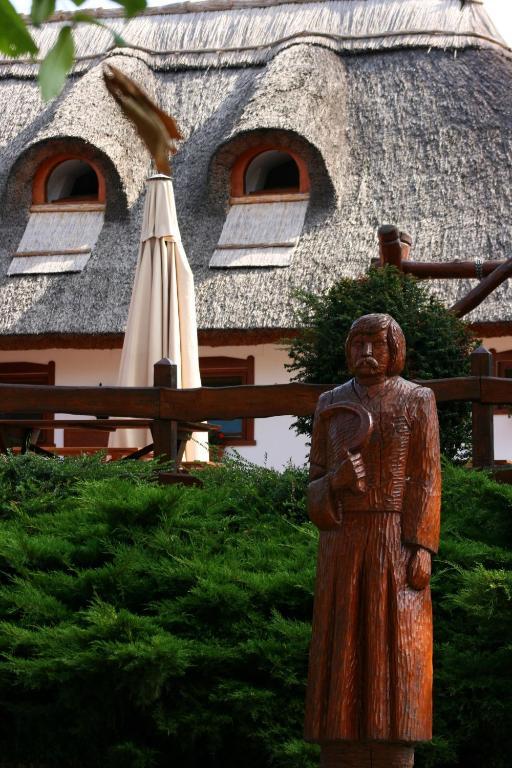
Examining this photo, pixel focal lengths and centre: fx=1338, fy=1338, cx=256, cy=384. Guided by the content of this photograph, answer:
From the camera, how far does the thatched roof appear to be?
14609 mm

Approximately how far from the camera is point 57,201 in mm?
16609

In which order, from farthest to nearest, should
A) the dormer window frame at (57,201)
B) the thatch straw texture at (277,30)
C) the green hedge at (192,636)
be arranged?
the thatch straw texture at (277,30) → the dormer window frame at (57,201) → the green hedge at (192,636)

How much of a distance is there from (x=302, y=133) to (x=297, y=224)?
3.40ft

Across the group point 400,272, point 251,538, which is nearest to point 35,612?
point 251,538

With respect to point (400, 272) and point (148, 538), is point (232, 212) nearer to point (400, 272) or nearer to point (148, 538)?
point (400, 272)

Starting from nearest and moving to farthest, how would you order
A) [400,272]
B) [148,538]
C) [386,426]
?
[386,426], [148,538], [400,272]

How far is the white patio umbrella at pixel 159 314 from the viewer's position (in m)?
10.5

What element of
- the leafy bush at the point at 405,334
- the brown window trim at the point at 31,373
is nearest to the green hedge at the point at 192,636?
the leafy bush at the point at 405,334

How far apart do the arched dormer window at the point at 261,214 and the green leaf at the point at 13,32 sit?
42.3 feet

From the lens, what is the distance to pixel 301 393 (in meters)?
7.33

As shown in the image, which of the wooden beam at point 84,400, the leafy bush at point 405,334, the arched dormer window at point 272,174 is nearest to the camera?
the wooden beam at point 84,400

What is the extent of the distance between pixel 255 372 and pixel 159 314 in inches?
167

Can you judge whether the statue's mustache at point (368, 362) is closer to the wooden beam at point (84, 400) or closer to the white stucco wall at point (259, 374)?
the wooden beam at point (84, 400)

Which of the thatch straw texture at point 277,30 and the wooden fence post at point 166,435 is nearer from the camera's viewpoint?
the wooden fence post at point 166,435
